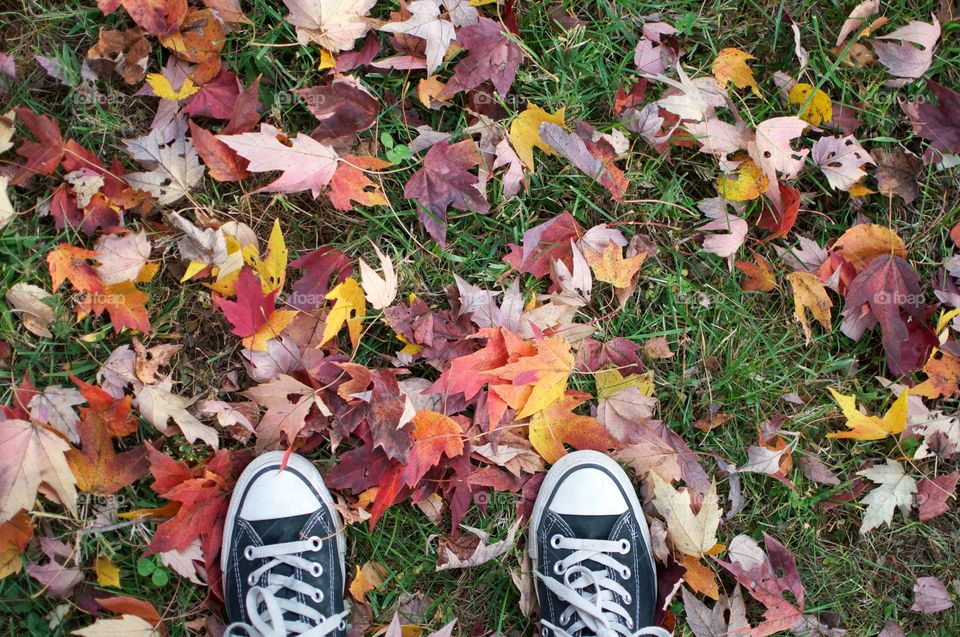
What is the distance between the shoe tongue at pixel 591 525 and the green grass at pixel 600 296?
0.65ft

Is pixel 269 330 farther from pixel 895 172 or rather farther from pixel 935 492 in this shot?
pixel 935 492

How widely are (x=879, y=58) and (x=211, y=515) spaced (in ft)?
8.45

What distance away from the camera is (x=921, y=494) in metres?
2.07

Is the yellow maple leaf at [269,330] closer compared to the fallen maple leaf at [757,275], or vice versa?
the yellow maple leaf at [269,330]

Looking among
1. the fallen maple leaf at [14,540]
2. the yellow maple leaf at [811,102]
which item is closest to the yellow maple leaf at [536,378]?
the yellow maple leaf at [811,102]

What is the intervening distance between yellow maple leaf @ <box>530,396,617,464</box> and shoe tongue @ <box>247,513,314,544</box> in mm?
730

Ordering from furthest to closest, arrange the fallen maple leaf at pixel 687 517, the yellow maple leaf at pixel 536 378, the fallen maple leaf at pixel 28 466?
the fallen maple leaf at pixel 687 517 → the yellow maple leaf at pixel 536 378 → the fallen maple leaf at pixel 28 466

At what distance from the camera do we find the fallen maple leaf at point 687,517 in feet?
6.13

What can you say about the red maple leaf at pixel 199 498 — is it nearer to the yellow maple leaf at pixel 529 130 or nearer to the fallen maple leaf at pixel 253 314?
the fallen maple leaf at pixel 253 314

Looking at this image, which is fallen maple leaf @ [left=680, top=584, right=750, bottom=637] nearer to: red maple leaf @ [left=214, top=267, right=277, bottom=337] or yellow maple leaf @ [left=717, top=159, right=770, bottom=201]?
yellow maple leaf @ [left=717, top=159, right=770, bottom=201]

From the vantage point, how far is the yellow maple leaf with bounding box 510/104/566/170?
6.29 feet

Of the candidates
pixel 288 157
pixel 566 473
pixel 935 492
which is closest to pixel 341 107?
pixel 288 157

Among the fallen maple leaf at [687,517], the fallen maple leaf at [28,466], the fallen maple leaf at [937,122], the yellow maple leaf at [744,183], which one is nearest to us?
the fallen maple leaf at [28,466]

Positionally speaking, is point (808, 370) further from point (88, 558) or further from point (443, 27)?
point (88, 558)
